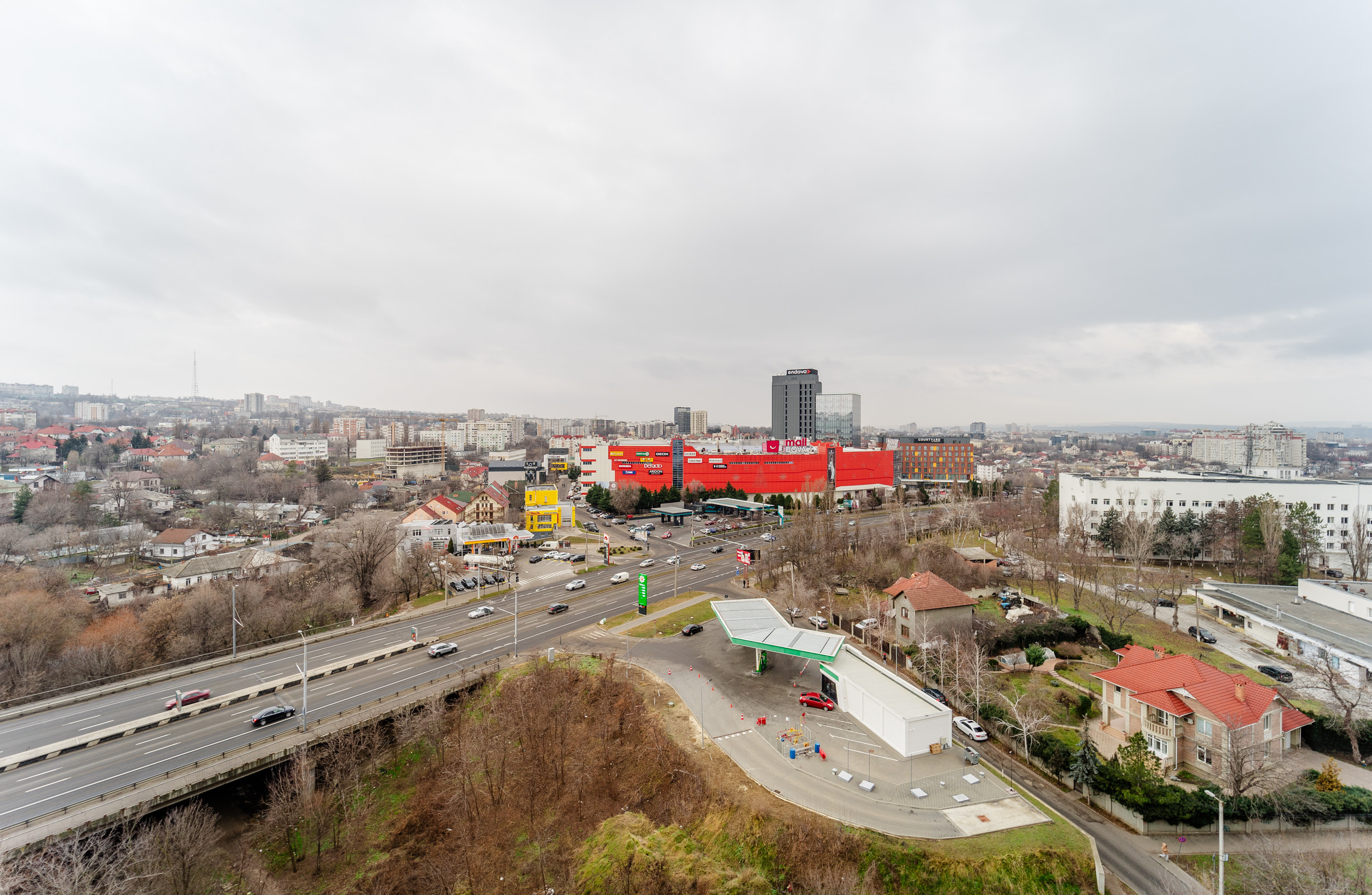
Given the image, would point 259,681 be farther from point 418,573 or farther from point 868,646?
point 868,646

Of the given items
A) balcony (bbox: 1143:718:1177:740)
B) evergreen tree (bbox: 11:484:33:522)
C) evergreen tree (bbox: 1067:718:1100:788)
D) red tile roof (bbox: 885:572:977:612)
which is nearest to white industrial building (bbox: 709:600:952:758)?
evergreen tree (bbox: 1067:718:1100:788)

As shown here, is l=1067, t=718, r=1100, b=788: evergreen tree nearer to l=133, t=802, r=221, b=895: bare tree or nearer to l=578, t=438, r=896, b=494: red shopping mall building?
l=133, t=802, r=221, b=895: bare tree

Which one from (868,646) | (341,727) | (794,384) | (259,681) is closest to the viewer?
(341,727)

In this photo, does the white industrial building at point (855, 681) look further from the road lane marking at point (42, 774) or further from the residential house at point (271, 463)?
the residential house at point (271, 463)

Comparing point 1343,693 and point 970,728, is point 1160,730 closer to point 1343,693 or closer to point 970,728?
point 970,728

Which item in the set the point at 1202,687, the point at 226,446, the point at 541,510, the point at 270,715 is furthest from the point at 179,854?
the point at 226,446

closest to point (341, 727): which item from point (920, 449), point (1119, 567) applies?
point (1119, 567)

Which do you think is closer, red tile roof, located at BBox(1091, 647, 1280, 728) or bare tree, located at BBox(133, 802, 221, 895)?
bare tree, located at BBox(133, 802, 221, 895)
